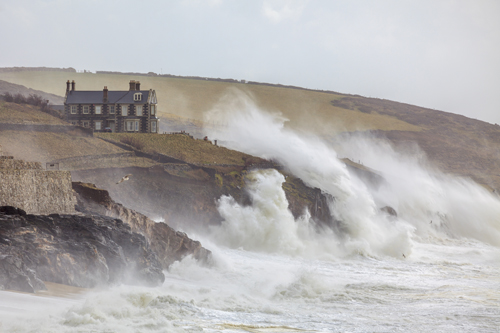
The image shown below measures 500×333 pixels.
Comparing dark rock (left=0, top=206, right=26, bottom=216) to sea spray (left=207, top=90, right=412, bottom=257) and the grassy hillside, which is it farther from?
the grassy hillside

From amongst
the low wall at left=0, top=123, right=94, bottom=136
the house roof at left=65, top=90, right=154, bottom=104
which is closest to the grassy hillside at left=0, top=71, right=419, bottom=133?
the house roof at left=65, top=90, right=154, bottom=104

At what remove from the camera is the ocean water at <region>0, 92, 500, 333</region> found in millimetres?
13219

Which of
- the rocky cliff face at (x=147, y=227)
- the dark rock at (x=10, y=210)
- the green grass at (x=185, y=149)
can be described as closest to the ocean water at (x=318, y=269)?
the rocky cliff face at (x=147, y=227)

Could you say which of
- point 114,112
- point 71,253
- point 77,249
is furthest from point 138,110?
point 71,253

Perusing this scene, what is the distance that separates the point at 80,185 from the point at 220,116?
54737 millimetres

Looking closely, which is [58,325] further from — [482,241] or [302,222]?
[482,241]

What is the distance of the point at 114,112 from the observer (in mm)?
49031

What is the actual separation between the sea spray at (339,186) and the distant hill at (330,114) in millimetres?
22303

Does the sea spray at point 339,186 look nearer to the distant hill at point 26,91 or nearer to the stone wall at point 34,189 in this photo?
the stone wall at point 34,189

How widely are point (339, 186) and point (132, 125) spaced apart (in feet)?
69.1

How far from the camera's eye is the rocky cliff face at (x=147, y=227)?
20.7 meters

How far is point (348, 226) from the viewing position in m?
36.3

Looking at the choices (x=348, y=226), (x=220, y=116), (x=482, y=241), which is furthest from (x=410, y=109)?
(x=348, y=226)

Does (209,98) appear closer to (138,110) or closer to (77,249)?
(138,110)
